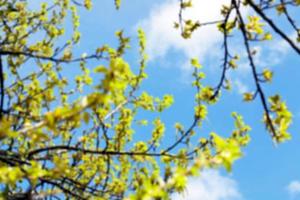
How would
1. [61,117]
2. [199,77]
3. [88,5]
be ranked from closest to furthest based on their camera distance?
[61,117] < [199,77] < [88,5]

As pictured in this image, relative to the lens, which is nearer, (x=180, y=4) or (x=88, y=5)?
(x=180, y=4)

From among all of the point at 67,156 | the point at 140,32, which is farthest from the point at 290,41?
the point at 67,156

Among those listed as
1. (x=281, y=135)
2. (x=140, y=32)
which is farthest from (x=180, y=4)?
(x=281, y=135)


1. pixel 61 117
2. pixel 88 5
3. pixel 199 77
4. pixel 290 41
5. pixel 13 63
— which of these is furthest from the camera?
pixel 13 63

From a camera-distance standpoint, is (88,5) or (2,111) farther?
(88,5)

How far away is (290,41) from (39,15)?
Result: 16.2 ft

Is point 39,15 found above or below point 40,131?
above

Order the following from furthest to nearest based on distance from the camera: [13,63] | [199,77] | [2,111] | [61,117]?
1. [13,63]
2. [199,77]
3. [2,111]
4. [61,117]

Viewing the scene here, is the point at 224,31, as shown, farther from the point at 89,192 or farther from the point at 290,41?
the point at 89,192

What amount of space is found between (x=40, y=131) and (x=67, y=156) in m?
5.71

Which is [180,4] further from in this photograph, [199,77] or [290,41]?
[290,41]

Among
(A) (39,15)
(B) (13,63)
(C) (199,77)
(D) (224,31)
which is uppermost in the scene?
(A) (39,15)

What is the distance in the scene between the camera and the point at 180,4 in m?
5.52

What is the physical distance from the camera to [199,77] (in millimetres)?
6164
